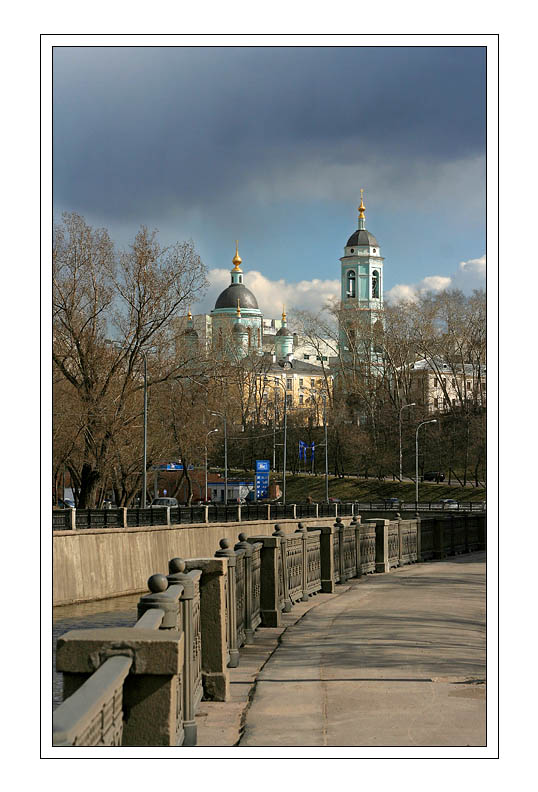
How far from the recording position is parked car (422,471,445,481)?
9325 centimetres

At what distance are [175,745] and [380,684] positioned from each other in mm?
4885

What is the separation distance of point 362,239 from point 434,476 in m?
75.4

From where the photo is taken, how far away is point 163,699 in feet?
17.6

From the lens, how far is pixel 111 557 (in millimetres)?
33375

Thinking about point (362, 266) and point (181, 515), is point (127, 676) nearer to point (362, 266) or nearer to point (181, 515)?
point (181, 515)

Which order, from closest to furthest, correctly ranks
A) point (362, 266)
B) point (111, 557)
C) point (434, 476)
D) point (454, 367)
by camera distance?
1. point (111, 557)
2. point (434, 476)
3. point (454, 367)
4. point (362, 266)

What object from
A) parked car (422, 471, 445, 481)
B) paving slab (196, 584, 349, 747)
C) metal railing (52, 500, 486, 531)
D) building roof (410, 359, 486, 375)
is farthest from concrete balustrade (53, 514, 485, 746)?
building roof (410, 359, 486, 375)

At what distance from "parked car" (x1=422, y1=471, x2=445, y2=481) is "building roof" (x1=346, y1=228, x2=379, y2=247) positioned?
72434mm

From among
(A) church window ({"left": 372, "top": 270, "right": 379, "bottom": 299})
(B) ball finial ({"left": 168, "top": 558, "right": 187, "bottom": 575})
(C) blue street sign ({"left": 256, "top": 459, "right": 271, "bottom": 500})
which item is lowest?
(C) blue street sign ({"left": 256, "top": 459, "right": 271, "bottom": 500})

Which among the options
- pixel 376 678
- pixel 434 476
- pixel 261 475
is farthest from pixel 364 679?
pixel 434 476

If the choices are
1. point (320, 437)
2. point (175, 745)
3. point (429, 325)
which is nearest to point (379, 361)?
point (320, 437)

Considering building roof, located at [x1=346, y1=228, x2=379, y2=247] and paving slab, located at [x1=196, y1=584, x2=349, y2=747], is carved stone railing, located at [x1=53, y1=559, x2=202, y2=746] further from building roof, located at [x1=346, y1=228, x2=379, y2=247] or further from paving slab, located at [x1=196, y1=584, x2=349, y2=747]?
building roof, located at [x1=346, y1=228, x2=379, y2=247]

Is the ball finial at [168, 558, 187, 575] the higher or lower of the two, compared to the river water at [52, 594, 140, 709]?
higher
